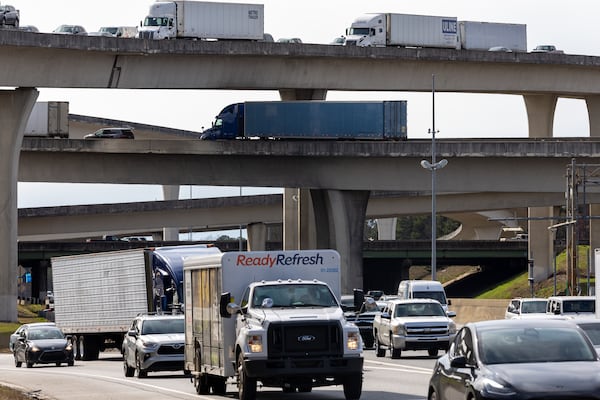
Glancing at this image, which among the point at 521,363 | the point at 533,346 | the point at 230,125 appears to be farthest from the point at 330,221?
the point at 521,363

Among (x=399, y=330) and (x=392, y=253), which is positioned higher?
(x=399, y=330)

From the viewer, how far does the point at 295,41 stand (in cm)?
8000

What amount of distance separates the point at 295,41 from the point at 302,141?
8114 mm

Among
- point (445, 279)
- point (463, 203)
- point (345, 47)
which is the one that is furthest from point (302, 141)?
point (445, 279)

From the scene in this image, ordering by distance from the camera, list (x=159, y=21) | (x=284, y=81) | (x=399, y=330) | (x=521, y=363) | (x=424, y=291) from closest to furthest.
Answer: (x=521, y=363)
(x=399, y=330)
(x=424, y=291)
(x=284, y=81)
(x=159, y=21)

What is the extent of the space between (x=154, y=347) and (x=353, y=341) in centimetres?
1206

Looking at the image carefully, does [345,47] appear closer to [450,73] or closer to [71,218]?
[450,73]

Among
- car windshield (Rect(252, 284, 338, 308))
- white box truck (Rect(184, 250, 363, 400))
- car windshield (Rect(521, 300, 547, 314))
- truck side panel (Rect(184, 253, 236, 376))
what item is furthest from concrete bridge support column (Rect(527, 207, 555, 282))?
car windshield (Rect(252, 284, 338, 308))

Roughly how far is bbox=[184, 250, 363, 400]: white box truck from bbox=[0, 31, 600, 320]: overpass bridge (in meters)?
40.3

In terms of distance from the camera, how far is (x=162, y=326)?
36.9m

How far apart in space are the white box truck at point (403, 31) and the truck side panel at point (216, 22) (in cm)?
635

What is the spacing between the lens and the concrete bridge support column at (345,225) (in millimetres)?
76125

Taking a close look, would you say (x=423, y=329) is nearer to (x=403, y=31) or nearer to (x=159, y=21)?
(x=159, y=21)

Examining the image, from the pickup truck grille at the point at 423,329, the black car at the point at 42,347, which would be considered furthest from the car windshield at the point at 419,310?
the black car at the point at 42,347
